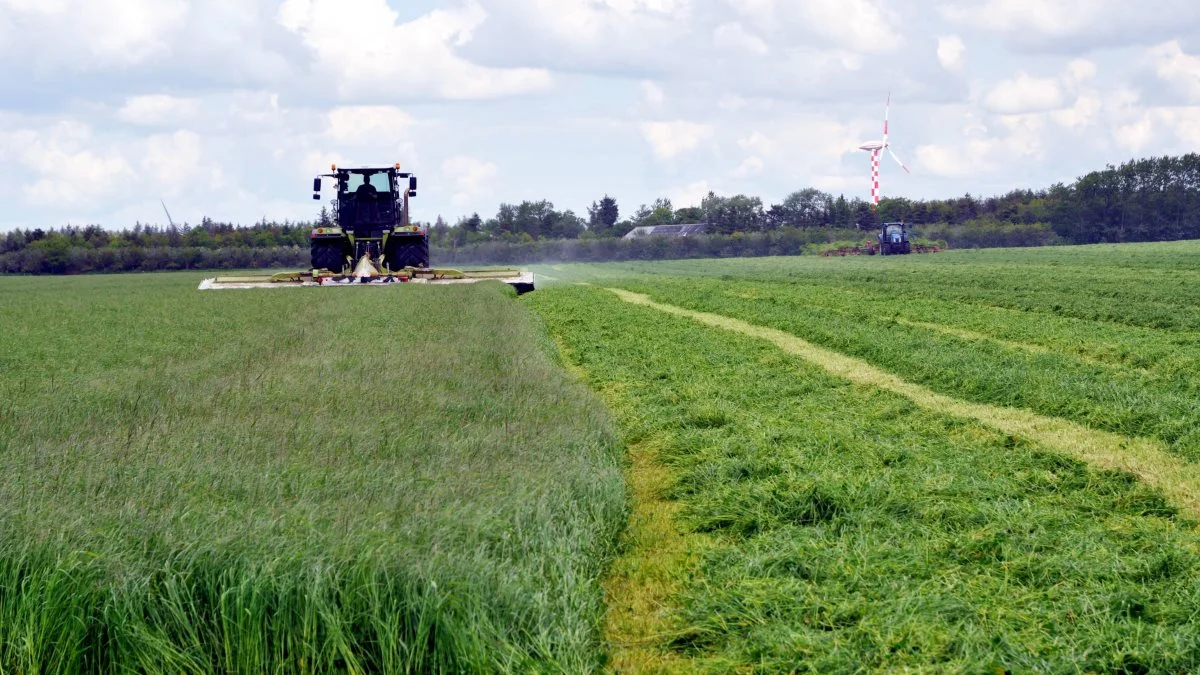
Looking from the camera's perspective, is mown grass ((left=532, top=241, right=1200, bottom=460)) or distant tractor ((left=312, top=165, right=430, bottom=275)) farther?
distant tractor ((left=312, top=165, right=430, bottom=275))

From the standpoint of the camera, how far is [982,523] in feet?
23.9

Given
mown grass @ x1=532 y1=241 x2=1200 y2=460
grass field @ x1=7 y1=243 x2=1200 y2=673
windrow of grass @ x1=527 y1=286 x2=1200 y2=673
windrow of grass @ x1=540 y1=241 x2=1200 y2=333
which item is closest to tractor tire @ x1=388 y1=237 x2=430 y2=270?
mown grass @ x1=532 y1=241 x2=1200 y2=460

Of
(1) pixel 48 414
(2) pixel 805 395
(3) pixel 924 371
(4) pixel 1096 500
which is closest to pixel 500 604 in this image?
(4) pixel 1096 500

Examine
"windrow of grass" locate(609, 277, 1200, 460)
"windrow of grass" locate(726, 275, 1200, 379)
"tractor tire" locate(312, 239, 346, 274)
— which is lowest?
"windrow of grass" locate(726, 275, 1200, 379)

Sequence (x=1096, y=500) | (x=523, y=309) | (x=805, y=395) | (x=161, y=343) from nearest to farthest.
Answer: (x=1096, y=500) → (x=805, y=395) → (x=161, y=343) → (x=523, y=309)

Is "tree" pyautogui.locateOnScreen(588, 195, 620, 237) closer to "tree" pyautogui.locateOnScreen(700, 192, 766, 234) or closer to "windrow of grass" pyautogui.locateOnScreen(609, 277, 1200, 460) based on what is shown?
"tree" pyautogui.locateOnScreen(700, 192, 766, 234)

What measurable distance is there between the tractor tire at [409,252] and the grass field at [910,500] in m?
17.3

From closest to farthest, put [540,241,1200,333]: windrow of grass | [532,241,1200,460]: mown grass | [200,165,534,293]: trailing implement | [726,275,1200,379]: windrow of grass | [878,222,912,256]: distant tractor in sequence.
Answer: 1. [532,241,1200,460]: mown grass
2. [726,275,1200,379]: windrow of grass
3. [540,241,1200,333]: windrow of grass
4. [200,165,534,293]: trailing implement
5. [878,222,912,256]: distant tractor

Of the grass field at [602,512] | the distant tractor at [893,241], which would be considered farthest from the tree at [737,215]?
the grass field at [602,512]

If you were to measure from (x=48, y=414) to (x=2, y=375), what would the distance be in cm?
445

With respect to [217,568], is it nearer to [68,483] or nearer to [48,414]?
[68,483]

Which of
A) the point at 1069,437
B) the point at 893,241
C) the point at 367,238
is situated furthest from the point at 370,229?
the point at 893,241

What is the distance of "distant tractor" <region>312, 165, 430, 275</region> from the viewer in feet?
115

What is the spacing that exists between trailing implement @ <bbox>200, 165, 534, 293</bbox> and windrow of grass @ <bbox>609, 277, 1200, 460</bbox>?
15.2 metres
